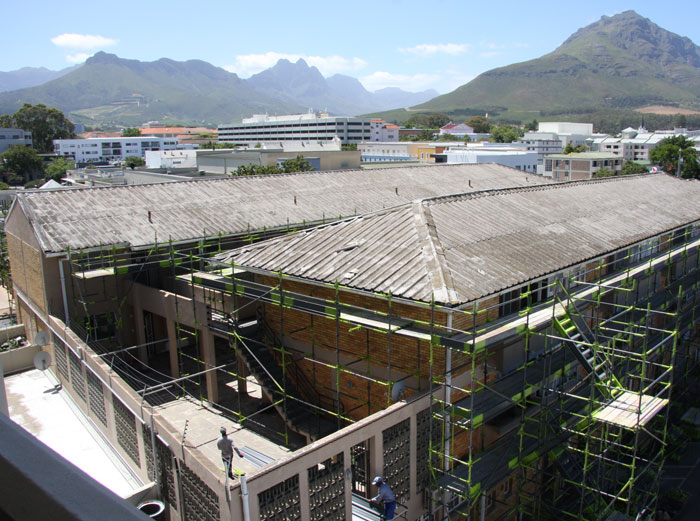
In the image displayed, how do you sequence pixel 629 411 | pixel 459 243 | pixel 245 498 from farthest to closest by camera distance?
pixel 459 243
pixel 629 411
pixel 245 498

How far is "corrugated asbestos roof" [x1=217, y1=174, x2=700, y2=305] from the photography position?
42.0 ft

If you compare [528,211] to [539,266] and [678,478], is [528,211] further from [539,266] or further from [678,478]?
[678,478]

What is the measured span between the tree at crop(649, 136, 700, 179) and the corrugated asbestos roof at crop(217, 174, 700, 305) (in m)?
69.2

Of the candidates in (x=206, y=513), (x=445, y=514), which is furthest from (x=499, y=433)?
(x=206, y=513)

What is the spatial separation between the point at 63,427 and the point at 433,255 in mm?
11941

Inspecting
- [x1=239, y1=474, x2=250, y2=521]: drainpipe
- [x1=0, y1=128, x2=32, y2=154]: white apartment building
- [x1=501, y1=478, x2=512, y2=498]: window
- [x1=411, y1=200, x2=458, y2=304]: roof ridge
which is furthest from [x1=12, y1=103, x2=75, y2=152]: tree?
[x1=239, y1=474, x2=250, y2=521]: drainpipe

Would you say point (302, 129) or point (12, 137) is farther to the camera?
point (302, 129)

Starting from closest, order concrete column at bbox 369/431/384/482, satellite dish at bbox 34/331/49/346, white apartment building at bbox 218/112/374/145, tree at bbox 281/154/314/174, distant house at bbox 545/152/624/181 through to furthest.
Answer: concrete column at bbox 369/431/384/482, satellite dish at bbox 34/331/49/346, tree at bbox 281/154/314/174, distant house at bbox 545/152/624/181, white apartment building at bbox 218/112/374/145

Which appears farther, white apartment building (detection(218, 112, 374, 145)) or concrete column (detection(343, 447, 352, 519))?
white apartment building (detection(218, 112, 374, 145))

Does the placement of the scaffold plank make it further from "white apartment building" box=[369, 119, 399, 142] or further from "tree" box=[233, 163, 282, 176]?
"white apartment building" box=[369, 119, 399, 142]

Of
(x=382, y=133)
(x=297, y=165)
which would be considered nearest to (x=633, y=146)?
(x=382, y=133)

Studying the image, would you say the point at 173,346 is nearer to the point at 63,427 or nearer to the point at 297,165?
the point at 63,427

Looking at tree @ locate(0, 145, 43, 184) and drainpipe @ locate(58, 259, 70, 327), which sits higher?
tree @ locate(0, 145, 43, 184)

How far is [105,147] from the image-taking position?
131000 millimetres
